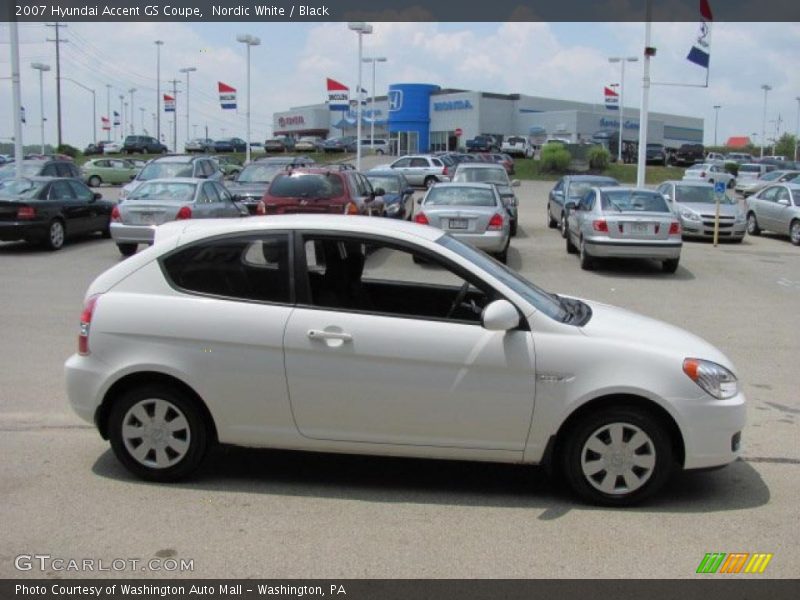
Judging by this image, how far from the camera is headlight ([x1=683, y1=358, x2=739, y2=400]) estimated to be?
15.9 feet

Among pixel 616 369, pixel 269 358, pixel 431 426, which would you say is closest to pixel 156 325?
pixel 269 358

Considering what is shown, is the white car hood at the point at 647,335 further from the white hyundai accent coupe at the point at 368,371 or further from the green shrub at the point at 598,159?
the green shrub at the point at 598,159

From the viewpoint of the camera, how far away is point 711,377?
489 centimetres

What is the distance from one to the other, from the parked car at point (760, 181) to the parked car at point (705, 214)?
64.1 ft

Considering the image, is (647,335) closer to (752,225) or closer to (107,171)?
(752,225)

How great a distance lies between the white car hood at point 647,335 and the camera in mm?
4922

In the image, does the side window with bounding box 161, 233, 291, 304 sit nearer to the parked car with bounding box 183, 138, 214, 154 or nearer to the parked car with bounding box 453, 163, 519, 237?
the parked car with bounding box 453, 163, 519, 237

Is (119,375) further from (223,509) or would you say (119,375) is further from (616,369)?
(616,369)

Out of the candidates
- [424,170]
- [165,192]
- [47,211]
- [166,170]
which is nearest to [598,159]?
[424,170]

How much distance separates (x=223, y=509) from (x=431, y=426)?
1291mm

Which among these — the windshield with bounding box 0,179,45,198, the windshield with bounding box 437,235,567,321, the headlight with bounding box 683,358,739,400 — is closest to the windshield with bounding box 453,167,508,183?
the windshield with bounding box 0,179,45,198

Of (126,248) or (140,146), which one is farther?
(140,146)

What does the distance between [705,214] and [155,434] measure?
19007 millimetres

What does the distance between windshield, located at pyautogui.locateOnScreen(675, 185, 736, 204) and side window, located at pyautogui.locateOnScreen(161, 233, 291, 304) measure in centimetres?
1929
